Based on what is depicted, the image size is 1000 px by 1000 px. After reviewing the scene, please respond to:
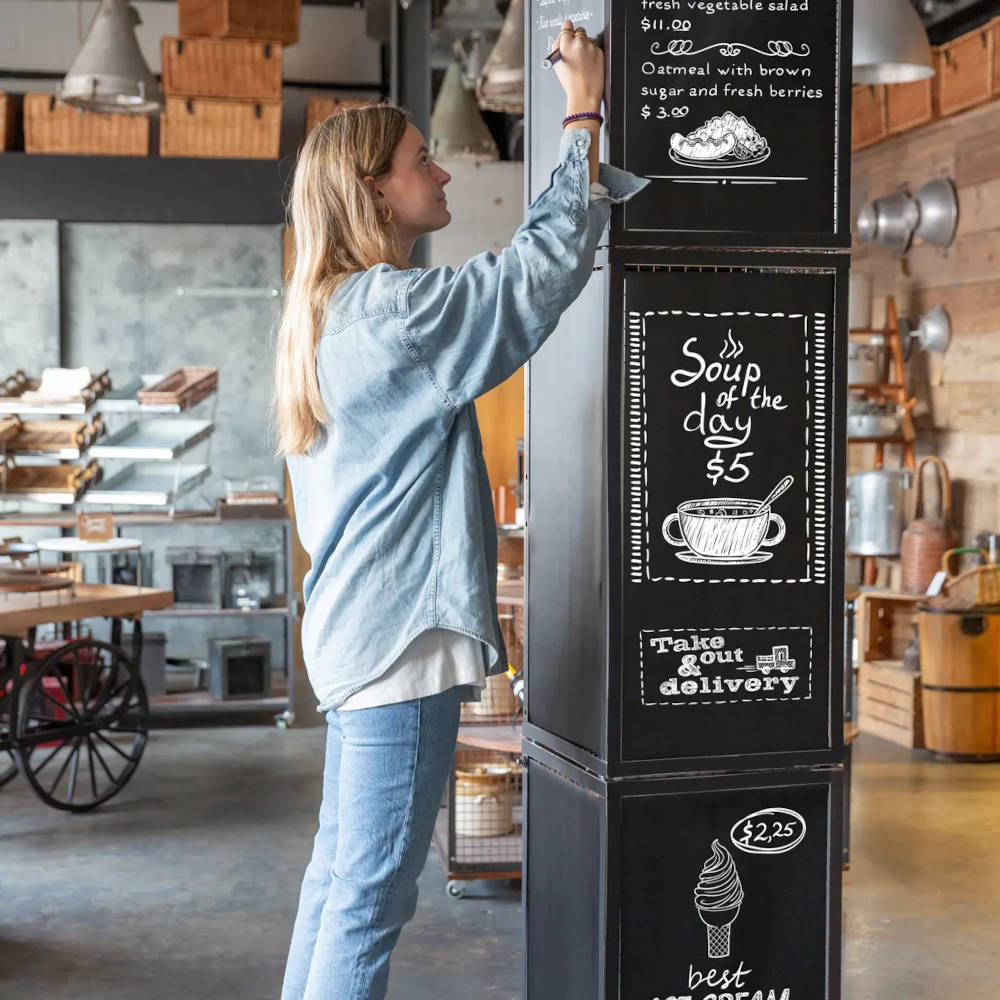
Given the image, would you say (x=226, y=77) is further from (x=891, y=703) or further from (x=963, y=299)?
(x=891, y=703)

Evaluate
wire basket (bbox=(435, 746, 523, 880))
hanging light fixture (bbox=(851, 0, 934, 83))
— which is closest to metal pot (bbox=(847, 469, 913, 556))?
hanging light fixture (bbox=(851, 0, 934, 83))

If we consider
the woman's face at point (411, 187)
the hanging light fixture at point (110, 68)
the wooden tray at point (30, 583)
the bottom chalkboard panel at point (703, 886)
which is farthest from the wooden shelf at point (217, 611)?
the woman's face at point (411, 187)

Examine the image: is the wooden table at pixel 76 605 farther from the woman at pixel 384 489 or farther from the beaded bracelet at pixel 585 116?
the beaded bracelet at pixel 585 116

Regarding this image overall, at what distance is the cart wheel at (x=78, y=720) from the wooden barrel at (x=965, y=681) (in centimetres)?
352

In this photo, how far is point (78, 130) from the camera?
836 centimetres

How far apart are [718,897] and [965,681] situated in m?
4.58

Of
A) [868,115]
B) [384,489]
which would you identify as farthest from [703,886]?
[868,115]

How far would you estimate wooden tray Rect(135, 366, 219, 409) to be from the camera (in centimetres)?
679

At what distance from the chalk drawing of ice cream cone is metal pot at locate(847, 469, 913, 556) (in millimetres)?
5233

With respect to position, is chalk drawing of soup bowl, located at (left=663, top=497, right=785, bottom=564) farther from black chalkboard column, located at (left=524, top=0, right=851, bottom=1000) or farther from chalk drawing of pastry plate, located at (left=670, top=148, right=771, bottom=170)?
chalk drawing of pastry plate, located at (left=670, top=148, right=771, bottom=170)

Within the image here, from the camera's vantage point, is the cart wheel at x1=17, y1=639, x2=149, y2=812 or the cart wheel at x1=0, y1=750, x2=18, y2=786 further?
the cart wheel at x1=0, y1=750, x2=18, y2=786

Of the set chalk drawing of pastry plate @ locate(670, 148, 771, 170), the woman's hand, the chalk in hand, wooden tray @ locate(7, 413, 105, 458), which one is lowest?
wooden tray @ locate(7, 413, 105, 458)

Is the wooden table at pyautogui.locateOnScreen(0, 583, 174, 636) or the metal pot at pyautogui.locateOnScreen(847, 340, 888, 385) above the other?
the metal pot at pyautogui.locateOnScreen(847, 340, 888, 385)

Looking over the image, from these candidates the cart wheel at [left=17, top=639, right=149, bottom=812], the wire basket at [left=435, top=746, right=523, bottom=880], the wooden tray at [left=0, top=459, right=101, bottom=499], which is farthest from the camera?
the wooden tray at [left=0, top=459, right=101, bottom=499]
